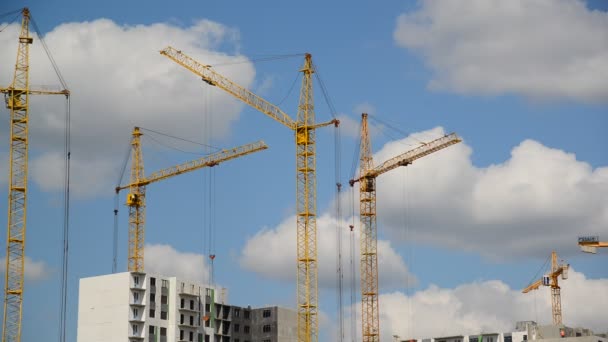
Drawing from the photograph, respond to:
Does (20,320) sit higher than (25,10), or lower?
lower

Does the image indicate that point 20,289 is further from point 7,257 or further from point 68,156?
point 68,156

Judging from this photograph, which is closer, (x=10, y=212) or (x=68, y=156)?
(x=10, y=212)

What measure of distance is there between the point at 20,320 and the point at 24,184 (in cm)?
2202

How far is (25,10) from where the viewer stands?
186750 millimetres

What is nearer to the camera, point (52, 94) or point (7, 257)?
point (7, 257)

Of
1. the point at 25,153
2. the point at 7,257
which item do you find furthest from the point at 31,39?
the point at 7,257

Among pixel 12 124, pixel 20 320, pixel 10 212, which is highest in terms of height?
pixel 12 124

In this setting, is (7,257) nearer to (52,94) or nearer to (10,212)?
(10,212)

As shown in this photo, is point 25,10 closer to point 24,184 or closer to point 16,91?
point 16,91

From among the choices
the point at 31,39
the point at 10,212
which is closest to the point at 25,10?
the point at 31,39

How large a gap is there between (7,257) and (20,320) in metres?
9.76

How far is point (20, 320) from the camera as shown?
6880 inches

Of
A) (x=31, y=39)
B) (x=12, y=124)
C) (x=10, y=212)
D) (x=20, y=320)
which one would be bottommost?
(x=20, y=320)

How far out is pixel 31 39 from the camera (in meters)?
186
